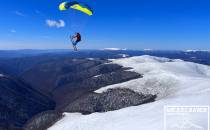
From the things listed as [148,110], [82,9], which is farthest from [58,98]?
[82,9]

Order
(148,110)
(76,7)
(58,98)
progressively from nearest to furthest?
(76,7)
(148,110)
(58,98)

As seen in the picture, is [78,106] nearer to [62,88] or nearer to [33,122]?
[33,122]

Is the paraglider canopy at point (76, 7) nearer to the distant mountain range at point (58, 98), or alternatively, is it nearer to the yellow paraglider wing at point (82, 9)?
the yellow paraglider wing at point (82, 9)

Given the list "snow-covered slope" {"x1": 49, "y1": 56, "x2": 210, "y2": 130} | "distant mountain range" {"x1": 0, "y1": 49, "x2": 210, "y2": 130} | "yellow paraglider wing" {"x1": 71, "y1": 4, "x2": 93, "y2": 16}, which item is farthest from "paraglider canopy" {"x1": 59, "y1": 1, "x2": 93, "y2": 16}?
"distant mountain range" {"x1": 0, "y1": 49, "x2": 210, "y2": 130}

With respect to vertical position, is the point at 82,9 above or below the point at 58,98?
above

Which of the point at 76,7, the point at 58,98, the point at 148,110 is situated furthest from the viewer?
the point at 58,98

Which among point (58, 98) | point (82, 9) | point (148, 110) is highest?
point (82, 9)

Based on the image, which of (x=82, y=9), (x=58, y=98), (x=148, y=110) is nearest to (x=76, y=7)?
(x=82, y=9)

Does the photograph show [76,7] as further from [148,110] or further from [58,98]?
[58,98]

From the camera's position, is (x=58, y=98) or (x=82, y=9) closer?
(x=82, y=9)

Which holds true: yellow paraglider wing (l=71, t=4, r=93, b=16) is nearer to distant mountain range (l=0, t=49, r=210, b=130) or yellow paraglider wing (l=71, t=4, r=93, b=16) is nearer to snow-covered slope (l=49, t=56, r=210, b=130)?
snow-covered slope (l=49, t=56, r=210, b=130)
